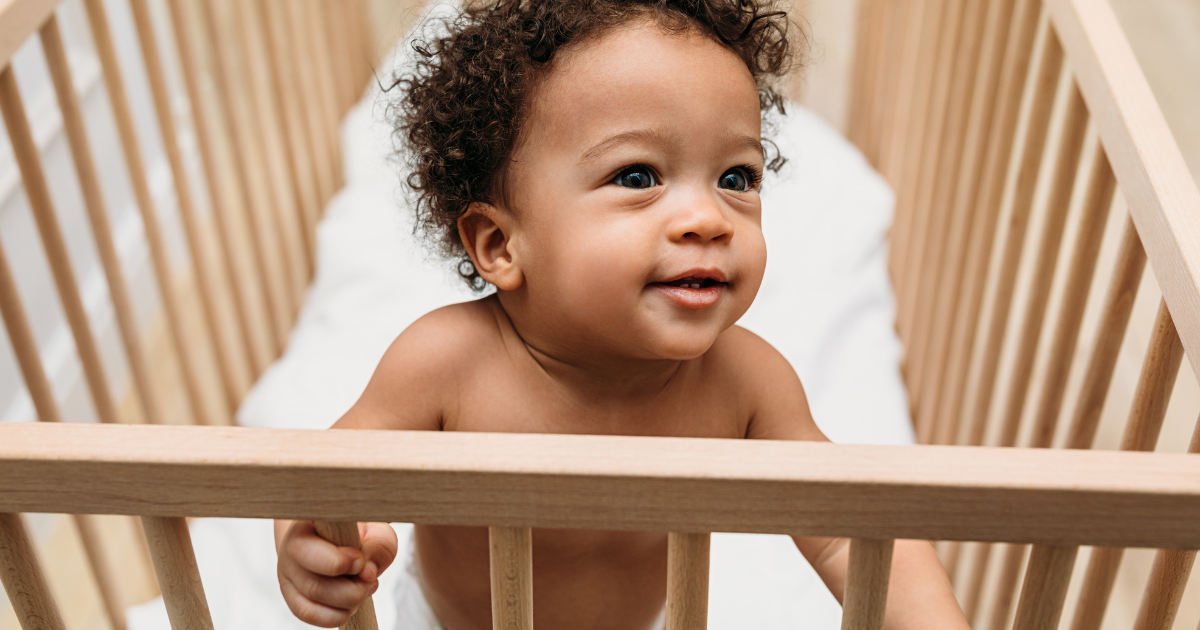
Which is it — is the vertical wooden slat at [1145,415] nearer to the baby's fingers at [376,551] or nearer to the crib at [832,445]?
the crib at [832,445]

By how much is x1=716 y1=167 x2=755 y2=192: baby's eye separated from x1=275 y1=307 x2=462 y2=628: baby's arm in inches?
8.8

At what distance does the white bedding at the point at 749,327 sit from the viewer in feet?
3.25

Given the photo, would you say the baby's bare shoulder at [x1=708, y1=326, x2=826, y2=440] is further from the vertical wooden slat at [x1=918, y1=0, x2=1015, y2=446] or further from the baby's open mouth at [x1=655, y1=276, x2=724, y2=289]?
the vertical wooden slat at [x1=918, y1=0, x2=1015, y2=446]

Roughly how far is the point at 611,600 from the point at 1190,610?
2.69 feet

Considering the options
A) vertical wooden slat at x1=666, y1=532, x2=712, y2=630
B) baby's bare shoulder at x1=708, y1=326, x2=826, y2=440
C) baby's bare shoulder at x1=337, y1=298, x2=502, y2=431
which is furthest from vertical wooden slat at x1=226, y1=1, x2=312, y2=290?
vertical wooden slat at x1=666, y1=532, x2=712, y2=630

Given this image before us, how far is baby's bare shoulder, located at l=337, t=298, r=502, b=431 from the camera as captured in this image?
2.30 feet

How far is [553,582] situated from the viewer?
29.4 inches

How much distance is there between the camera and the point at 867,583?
46 cm

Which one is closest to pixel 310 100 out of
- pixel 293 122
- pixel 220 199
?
pixel 293 122

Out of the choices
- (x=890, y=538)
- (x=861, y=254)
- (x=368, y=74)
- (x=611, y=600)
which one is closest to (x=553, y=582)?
(x=611, y=600)

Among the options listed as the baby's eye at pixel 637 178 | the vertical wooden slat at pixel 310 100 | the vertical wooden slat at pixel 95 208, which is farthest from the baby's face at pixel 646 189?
the vertical wooden slat at pixel 310 100

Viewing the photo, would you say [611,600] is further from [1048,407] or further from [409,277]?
[409,277]

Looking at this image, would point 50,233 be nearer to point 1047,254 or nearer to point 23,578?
point 23,578

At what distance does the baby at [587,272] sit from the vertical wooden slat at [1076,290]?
257 millimetres
